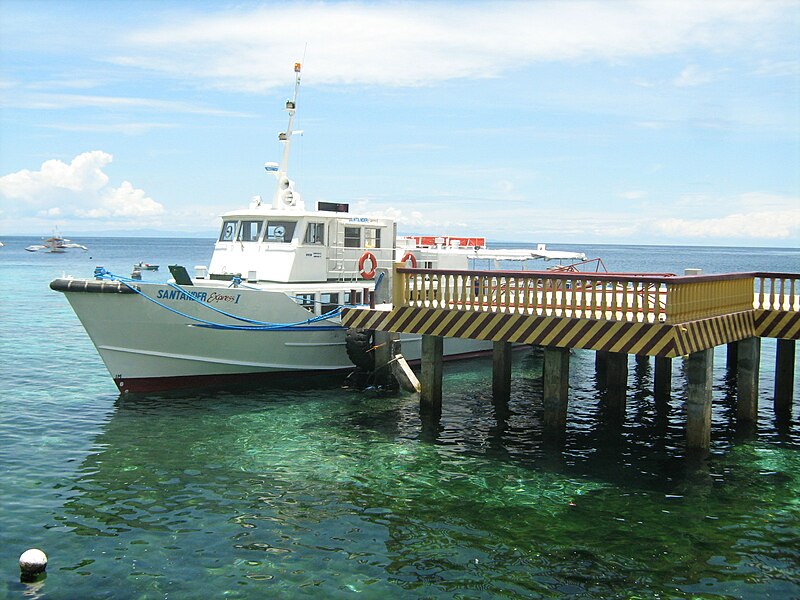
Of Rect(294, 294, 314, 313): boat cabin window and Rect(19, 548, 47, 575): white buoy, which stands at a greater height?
Rect(294, 294, 314, 313): boat cabin window

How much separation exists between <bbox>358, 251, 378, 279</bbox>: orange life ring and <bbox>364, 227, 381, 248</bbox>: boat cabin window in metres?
0.37

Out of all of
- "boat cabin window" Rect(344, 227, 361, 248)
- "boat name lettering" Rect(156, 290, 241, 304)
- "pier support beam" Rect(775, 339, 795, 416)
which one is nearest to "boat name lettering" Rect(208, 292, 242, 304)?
"boat name lettering" Rect(156, 290, 241, 304)

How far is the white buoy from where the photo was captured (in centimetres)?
927

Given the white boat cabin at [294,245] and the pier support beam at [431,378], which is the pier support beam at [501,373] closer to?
the pier support beam at [431,378]

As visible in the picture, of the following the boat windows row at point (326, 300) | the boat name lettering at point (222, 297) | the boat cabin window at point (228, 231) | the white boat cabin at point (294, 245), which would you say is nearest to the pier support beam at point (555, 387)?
the boat windows row at point (326, 300)

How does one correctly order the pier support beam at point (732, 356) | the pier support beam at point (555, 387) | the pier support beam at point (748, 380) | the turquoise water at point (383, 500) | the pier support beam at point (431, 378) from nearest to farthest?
the turquoise water at point (383, 500) < the pier support beam at point (555, 387) < the pier support beam at point (748, 380) < the pier support beam at point (431, 378) < the pier support beam at point (732, 356)

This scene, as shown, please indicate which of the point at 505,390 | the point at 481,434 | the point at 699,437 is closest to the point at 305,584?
the point at 481,434

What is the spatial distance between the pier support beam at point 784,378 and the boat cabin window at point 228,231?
47.4 ft

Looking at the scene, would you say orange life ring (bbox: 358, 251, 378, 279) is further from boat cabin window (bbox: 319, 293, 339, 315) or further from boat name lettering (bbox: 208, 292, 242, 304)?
boat name lettering (bbox: 208, 292, 242, 304)

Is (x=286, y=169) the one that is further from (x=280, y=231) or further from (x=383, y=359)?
(x=383, y=359)

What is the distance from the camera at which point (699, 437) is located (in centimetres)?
1458

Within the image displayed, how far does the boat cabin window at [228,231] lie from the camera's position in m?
22.4

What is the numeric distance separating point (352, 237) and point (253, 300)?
4610 mm

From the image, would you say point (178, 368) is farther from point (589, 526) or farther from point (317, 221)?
point (589, 526)
